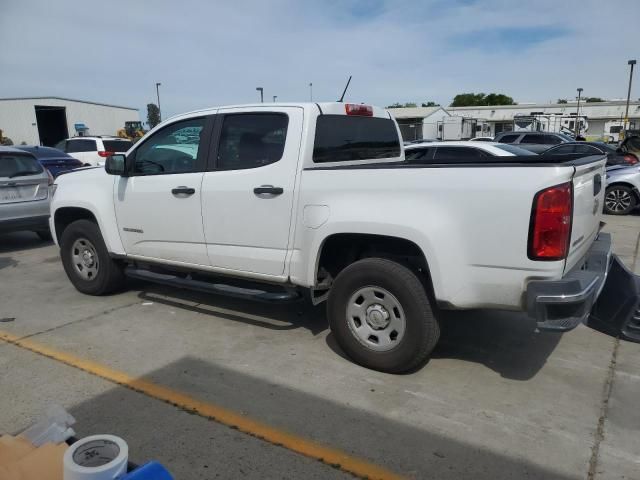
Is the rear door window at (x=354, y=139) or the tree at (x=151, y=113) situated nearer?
the rear door window at (x=354, y=139)

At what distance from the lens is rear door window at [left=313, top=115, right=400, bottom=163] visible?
426 centimetres

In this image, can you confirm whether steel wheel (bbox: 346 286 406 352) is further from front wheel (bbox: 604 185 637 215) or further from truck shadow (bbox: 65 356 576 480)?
front wheel (bbox: 604 185 637 215)

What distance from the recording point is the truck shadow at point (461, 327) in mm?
4117

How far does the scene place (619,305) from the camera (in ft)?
14.3

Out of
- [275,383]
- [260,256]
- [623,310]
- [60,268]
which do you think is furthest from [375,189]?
[60,268]

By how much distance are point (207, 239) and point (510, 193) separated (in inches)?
102

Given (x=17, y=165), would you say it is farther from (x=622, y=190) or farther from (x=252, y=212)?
(x=622, y=190)

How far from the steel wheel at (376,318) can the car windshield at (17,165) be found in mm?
6641

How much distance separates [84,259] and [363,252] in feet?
11.0

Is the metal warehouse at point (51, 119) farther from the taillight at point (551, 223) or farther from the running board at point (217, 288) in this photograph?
the taillight at point (551, 223)

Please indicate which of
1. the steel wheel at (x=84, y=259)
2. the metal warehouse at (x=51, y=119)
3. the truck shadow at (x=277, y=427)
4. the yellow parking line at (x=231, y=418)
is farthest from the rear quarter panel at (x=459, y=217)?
the metal warehouse at (x=51, y=119)

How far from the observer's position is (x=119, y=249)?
5.33 m

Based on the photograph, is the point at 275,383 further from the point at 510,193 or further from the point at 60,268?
the point at 60,268

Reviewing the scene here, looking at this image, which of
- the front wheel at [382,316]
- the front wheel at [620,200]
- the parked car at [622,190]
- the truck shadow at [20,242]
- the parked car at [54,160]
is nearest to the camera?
the front wheel at [382,316]
